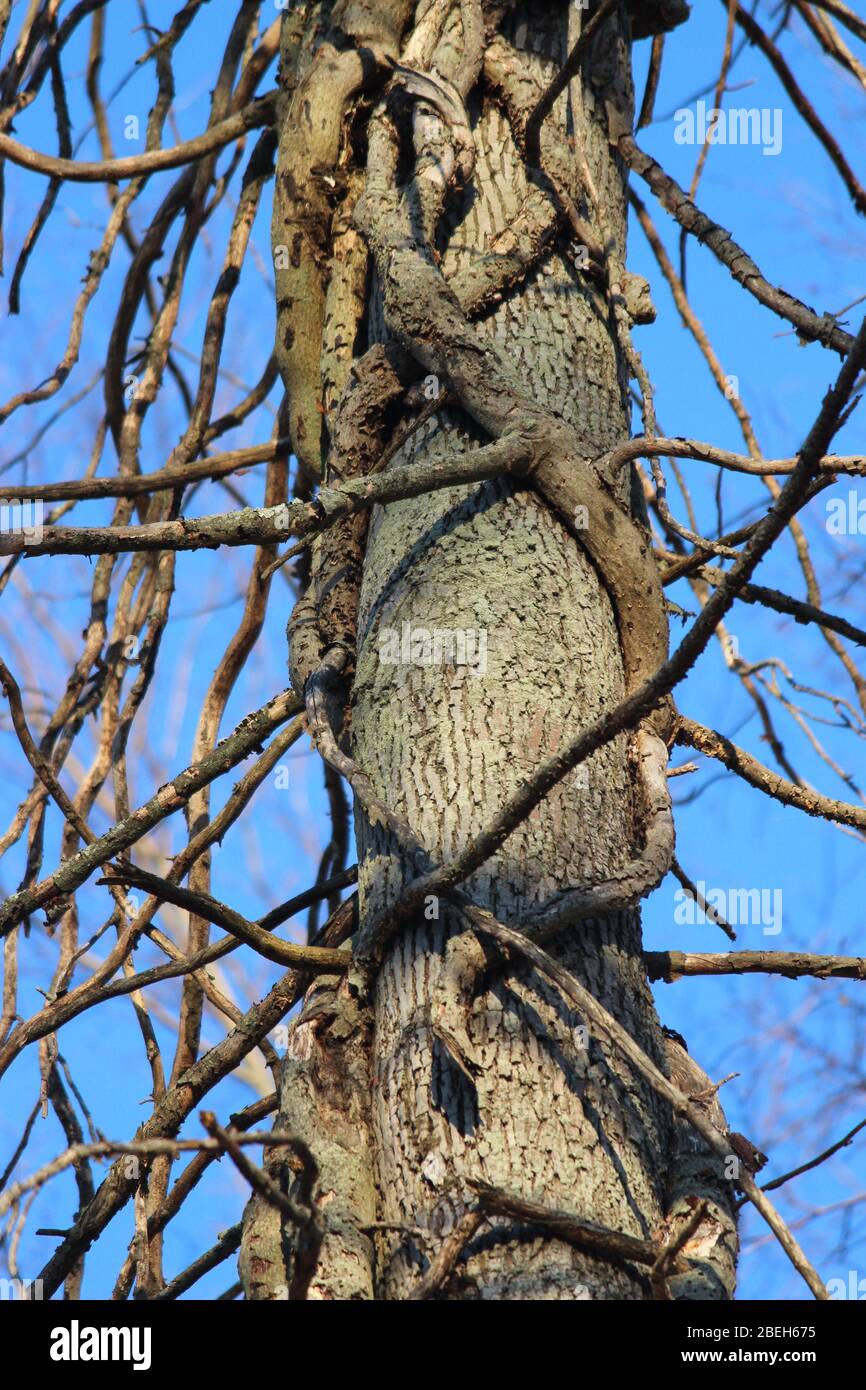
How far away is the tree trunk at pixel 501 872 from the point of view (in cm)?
152

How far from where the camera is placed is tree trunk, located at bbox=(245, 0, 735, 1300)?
5.00ft

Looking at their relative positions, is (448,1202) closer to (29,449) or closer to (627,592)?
(627,592)

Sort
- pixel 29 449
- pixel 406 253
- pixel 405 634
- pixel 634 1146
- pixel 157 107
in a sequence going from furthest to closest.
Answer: pixel 29 449 < pixel 157 107 < pixel 406 253 < pixel 405 634 < pixel 634 1146

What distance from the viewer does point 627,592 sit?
200cm

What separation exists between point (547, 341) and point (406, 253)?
24 cm

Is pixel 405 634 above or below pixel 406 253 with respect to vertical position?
below

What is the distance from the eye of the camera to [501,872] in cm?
169

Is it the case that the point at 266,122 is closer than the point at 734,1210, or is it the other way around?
the point at 734,1210
